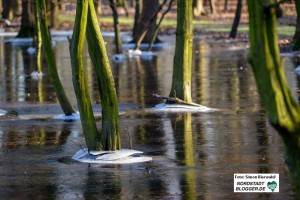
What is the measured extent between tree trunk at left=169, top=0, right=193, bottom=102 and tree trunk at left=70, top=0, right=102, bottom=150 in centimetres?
604

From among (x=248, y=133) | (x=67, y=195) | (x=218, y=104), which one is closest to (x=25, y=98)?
(x=218, y=104)

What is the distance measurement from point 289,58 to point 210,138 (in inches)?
701

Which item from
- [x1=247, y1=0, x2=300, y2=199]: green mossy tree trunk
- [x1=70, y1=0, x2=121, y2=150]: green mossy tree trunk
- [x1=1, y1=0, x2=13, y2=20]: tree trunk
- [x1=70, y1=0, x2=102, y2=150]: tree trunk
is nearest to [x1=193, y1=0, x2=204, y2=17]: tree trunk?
[x1=1, y1=0, x2=13, y2=20]: tree trunk

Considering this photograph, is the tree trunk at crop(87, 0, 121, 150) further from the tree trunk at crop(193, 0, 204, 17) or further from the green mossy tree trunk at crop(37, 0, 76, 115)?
the tree trunk at crop(193, 0, 204, 17)

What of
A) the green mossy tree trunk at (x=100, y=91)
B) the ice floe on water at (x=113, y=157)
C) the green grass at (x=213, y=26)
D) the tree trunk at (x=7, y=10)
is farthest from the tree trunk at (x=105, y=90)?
A: the tree trunk at (x=7, y=10)

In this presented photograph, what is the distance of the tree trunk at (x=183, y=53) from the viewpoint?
65.2 feet

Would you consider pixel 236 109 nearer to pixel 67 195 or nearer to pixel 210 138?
pixel 210 138

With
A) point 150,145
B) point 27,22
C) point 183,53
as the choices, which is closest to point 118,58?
point 183,53

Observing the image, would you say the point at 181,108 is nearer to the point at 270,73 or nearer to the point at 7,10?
the point at 270,73

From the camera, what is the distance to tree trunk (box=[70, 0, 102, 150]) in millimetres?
13445

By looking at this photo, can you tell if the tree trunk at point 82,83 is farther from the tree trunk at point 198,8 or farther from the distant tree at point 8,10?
the tree trunk at point 198,8

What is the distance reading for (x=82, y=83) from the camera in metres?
14.0

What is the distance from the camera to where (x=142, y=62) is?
3422 centimetres

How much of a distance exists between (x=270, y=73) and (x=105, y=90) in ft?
18.8
